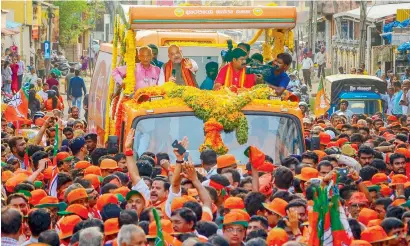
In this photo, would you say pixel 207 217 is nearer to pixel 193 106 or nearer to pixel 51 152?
pixel 193 106

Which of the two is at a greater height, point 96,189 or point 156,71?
point 156,71

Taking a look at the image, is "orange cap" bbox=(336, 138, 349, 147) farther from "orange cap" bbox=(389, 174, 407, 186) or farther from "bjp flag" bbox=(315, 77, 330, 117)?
"bjp flag" bbox=(315, 77, 330, 117)

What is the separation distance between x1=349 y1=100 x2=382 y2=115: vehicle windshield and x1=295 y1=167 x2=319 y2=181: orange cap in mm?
17122

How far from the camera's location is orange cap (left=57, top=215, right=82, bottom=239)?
34.7 feet

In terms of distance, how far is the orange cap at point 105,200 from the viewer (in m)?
11.3

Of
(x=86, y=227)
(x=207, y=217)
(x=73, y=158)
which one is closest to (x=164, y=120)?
(x=73, y=158)

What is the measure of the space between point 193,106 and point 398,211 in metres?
4.35

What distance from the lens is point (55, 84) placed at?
115ft

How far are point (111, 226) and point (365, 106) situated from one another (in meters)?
20.1

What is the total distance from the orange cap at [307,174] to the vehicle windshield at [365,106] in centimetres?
1712

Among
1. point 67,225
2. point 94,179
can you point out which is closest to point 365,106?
point 94,179

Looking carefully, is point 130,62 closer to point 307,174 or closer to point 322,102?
point 307,174

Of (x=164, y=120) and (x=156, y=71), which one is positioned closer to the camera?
(x=164, y=120)

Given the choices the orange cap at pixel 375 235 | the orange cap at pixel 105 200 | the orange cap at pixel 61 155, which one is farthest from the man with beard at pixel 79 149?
the orange cap at pixel 375 235
